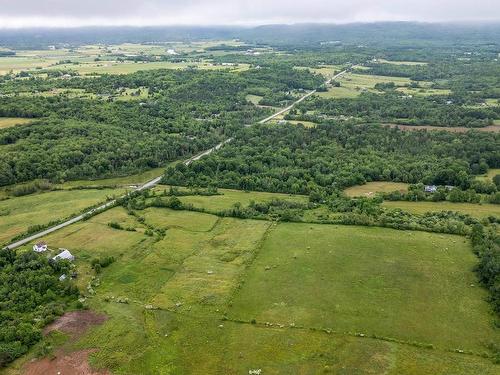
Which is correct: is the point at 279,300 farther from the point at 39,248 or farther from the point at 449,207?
the point at 449,207

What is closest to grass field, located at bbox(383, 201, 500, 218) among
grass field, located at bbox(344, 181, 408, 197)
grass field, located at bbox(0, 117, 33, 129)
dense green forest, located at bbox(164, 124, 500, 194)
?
grass field, located at bbox(344, 181, 408, 197)

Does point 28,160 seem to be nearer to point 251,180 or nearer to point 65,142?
point 65,142

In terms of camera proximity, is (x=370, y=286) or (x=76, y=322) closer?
(x=76, y=322)

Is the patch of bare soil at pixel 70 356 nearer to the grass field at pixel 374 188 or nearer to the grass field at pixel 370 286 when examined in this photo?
the grass field at pixel 370 286

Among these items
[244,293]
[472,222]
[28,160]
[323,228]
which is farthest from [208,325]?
[28,160]

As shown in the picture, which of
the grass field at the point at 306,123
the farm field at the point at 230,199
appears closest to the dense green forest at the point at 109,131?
the grass field at the point at 306,123

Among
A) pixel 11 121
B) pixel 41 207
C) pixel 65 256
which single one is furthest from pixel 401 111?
pixel 65 256

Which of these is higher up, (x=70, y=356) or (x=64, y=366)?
(x=70, y=356)
